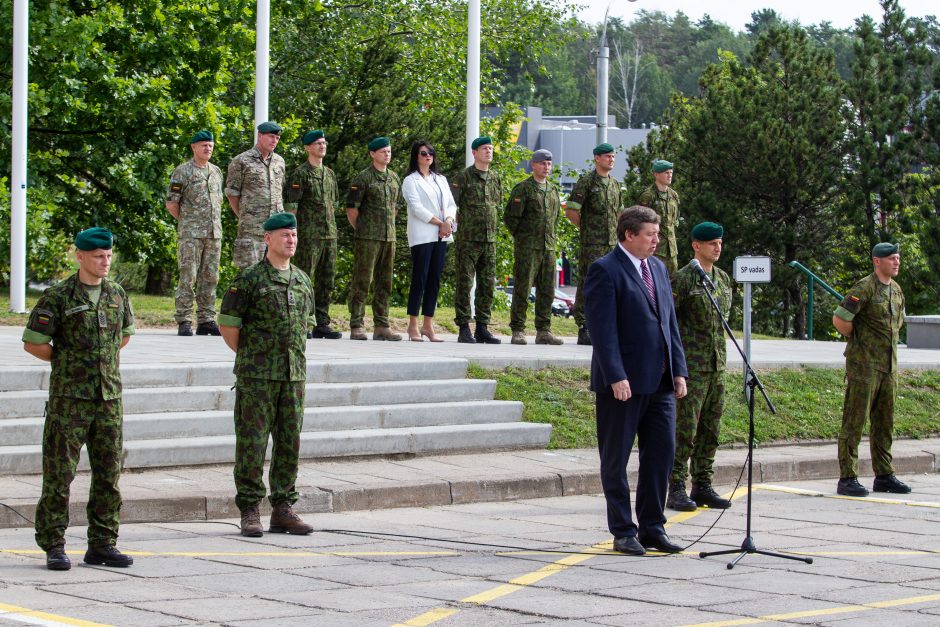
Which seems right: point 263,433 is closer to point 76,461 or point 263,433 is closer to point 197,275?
point 76,461

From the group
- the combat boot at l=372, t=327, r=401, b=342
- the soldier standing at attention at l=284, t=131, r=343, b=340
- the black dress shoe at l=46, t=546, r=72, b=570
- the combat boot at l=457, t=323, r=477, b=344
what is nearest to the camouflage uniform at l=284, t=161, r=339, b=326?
the soldier standing at attention at l=284, t=131, r=343, b=340

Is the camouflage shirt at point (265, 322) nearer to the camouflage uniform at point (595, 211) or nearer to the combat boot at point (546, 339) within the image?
the camouflage uniform at point (595, 211)

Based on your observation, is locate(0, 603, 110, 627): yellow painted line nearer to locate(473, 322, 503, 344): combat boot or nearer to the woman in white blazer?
the woman in white blazer

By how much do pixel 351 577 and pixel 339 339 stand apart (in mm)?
8052

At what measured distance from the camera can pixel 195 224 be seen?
48.0 feet

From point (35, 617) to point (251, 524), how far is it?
2491 millimetres

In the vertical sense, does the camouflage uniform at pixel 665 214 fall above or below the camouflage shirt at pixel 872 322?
above

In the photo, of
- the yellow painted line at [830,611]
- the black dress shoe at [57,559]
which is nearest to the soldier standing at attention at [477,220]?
the black dress shoe at [57,559]

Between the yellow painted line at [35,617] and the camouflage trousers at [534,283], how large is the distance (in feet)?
31.7

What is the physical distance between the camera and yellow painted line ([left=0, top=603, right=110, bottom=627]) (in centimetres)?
603

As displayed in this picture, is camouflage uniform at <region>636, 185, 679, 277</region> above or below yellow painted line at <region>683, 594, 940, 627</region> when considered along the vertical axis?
above

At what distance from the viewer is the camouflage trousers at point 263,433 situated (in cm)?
856

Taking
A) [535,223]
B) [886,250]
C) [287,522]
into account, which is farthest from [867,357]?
[287,522]

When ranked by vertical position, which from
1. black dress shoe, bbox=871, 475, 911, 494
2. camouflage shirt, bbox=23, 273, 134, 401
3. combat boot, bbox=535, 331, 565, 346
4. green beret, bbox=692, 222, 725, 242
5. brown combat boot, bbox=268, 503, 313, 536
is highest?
green beret, bbox=692, 222, 725, 242
